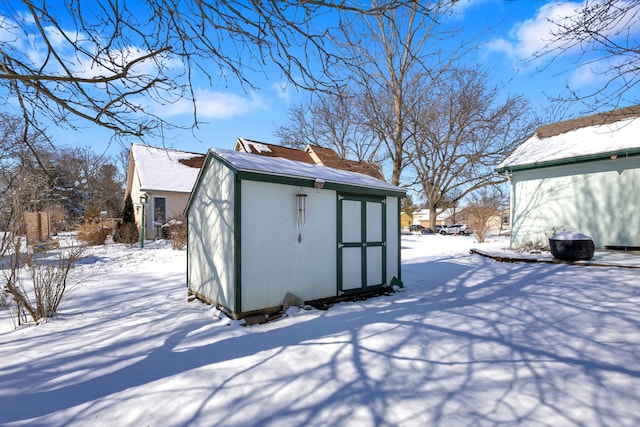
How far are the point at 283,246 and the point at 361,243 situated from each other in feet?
5.38

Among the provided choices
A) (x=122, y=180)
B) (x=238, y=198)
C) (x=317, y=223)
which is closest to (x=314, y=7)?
(x=238, y=198)

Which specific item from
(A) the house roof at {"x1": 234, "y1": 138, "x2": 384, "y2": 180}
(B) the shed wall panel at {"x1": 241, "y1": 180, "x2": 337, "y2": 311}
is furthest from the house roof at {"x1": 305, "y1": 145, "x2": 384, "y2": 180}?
(B) the shed wall panel at {"x1": 241, "y1": 180, "x2": 337, "y2": 311}

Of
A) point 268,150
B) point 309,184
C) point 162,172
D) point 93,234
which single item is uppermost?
point 268,150

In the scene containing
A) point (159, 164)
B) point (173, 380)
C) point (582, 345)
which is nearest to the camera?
point (173, 380)

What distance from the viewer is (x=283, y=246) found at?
464 cm

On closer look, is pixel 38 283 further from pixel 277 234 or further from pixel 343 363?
pixel 343 363

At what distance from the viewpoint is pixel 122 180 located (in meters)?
30.9

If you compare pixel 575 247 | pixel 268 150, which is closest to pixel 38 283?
pixel 575 247

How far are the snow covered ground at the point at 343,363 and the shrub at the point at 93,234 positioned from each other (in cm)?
918

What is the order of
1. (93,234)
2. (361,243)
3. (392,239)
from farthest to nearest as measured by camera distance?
(93,234) < (392,239) < (361,243)

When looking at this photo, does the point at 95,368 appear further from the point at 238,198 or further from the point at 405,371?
the point at 405,371

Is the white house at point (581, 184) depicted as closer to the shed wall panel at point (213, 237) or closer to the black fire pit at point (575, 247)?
the black fire pit at point (575, 247)

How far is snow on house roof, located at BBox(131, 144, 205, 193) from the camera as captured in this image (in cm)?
1636

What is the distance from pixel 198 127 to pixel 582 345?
4.85 meters
